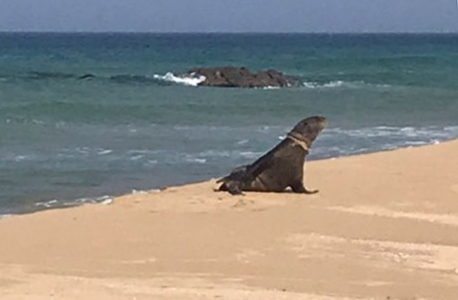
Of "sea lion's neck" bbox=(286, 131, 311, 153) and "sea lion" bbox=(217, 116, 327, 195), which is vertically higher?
"sea lion's neck" bbox=(286, 131, 311, 153)

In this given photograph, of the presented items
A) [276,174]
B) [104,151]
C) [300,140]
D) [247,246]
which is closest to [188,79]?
[104,151]

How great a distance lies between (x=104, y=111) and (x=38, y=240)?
67.7 ft

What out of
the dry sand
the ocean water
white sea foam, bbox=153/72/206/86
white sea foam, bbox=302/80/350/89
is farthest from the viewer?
white sea foam, bbox=153/72/206/86

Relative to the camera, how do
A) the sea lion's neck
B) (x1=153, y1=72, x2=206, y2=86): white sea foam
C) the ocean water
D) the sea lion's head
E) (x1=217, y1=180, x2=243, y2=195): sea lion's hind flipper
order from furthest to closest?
(x1=153, y1=72, x2=206, y2=86): white sea foam → the ocean water → the sea lion's head → the sea lion's neck → (x1=217, y1=180, x2=243, y2=195): sea lion's hind flipper

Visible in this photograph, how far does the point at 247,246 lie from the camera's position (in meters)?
9.69

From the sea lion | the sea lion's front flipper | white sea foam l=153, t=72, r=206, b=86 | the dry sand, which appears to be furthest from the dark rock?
the sea lion's front flipper

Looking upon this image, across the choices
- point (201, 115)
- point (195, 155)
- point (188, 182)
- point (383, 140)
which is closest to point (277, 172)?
point (188, 182)

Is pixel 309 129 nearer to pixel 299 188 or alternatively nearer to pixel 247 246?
pixel 299 188

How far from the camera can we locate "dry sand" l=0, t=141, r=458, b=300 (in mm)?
8031

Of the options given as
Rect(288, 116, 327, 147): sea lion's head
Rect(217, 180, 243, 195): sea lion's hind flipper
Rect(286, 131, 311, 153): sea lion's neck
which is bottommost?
Rect(217, 180, 243, 195): sea lion's hind flipper

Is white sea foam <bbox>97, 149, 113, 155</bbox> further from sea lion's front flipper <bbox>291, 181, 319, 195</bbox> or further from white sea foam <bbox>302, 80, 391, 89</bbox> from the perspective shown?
white sea foam <bbox>302, 80, 391, 89</bbox>

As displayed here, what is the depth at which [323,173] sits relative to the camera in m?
14.5

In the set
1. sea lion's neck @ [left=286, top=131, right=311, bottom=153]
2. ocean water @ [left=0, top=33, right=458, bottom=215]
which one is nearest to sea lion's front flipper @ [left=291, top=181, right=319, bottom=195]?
sea lion's neck @ [left=286, top=131, right=311, bottom=153]

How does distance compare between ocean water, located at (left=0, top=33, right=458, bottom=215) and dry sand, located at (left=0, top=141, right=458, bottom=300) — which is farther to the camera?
ocean water, located at (left=0, top=33, right=458, bottom=215)
